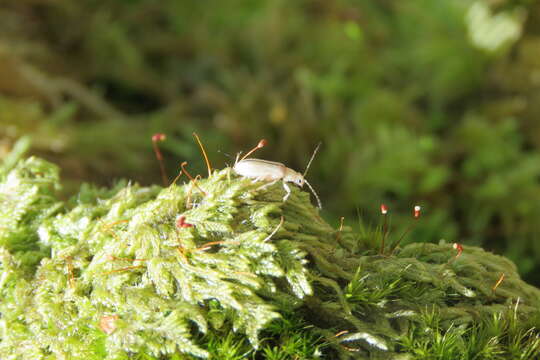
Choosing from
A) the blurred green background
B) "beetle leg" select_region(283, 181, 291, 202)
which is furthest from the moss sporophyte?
the blurred green background

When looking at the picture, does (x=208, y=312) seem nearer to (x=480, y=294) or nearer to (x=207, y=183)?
(x=207, y=183)

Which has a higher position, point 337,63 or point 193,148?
point 337,63

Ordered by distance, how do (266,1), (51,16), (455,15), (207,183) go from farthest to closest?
(266,1)
(455,15)
(51,16)
(207,183)

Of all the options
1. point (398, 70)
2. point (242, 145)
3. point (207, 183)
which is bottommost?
point (242, 145)

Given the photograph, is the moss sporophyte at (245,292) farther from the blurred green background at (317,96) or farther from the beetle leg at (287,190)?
the blurred green background at (317,96)

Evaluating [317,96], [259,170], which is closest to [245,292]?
[259,170]

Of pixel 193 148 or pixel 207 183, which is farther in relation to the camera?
pixel 193 148

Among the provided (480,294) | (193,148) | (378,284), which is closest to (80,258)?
(378,284)


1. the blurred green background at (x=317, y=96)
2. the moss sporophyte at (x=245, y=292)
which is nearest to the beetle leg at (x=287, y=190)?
the moss sporophyte at (x=245, y=292)
